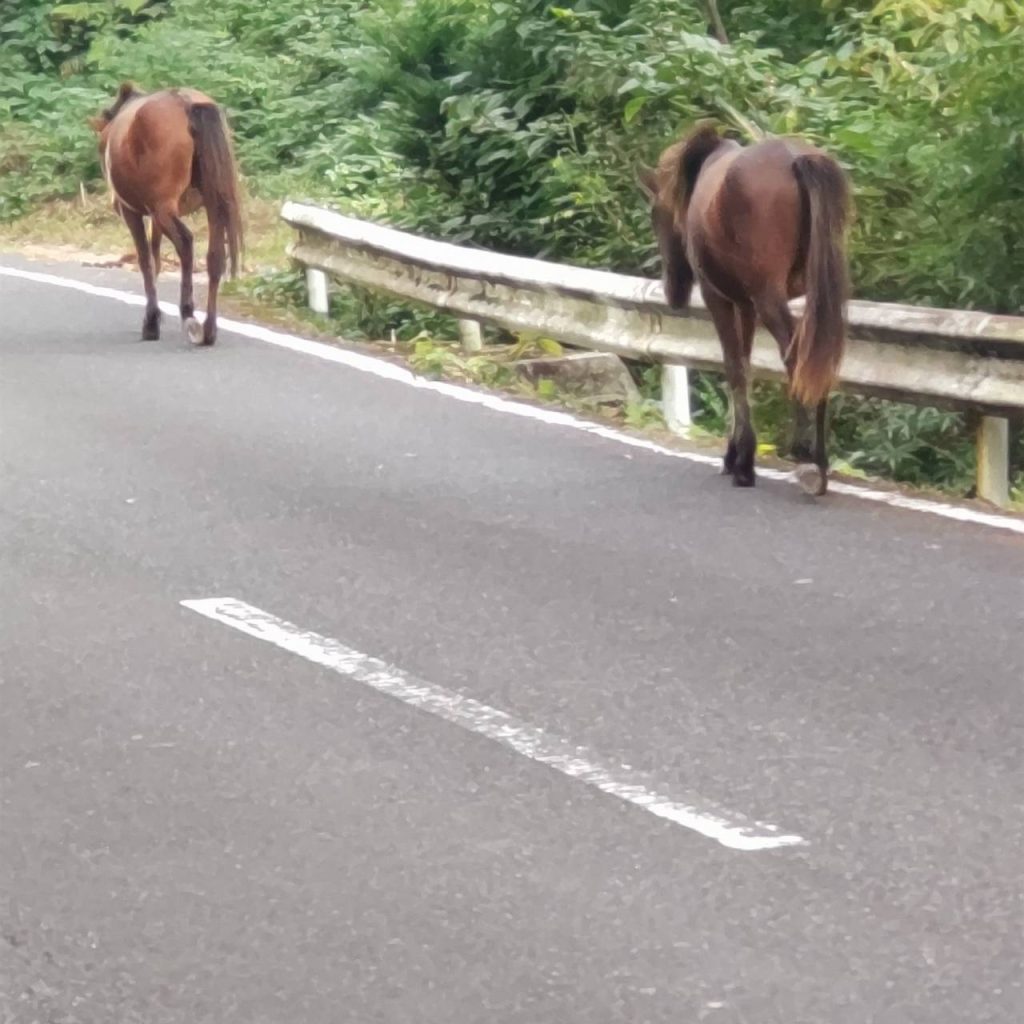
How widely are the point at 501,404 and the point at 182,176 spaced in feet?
9.96

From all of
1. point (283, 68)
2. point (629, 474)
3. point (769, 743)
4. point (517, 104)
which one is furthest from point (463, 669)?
point (283, 68)

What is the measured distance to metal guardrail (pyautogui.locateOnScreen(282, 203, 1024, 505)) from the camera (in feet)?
30.7

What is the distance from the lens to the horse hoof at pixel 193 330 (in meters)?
13.5

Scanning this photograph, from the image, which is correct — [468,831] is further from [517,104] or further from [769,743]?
[517,104]

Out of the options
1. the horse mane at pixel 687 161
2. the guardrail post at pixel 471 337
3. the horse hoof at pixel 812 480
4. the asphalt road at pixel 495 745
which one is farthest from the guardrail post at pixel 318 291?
the horse hoof at pixel 812 480

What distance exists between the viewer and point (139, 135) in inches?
531

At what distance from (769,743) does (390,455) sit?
4.51 metres

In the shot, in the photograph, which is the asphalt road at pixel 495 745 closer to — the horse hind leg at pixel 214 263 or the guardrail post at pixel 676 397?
the guardrail post at pixel 676 397

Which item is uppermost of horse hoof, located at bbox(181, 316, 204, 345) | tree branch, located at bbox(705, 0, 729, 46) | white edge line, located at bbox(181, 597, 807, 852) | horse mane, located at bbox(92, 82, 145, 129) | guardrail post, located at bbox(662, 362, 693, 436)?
tree branch, located at bbox(705, 0, 729, 46)

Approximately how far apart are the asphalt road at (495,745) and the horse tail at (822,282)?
0.56 meters

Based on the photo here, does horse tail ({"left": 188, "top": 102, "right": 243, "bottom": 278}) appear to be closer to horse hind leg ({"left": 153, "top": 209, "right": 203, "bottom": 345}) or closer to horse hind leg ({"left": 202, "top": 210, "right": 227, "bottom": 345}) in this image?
horse hind leg ({"left": 202, "top": 210, "right": 227, "bottom": 345})

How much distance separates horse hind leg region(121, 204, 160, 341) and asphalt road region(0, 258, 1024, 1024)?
3328mm

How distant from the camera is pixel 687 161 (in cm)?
970

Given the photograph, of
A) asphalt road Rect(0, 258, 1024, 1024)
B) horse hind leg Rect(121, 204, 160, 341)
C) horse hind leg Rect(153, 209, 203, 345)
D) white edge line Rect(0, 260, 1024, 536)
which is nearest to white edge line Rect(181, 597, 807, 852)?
asphalt road Rect(0, 258, 1024, 1024)
